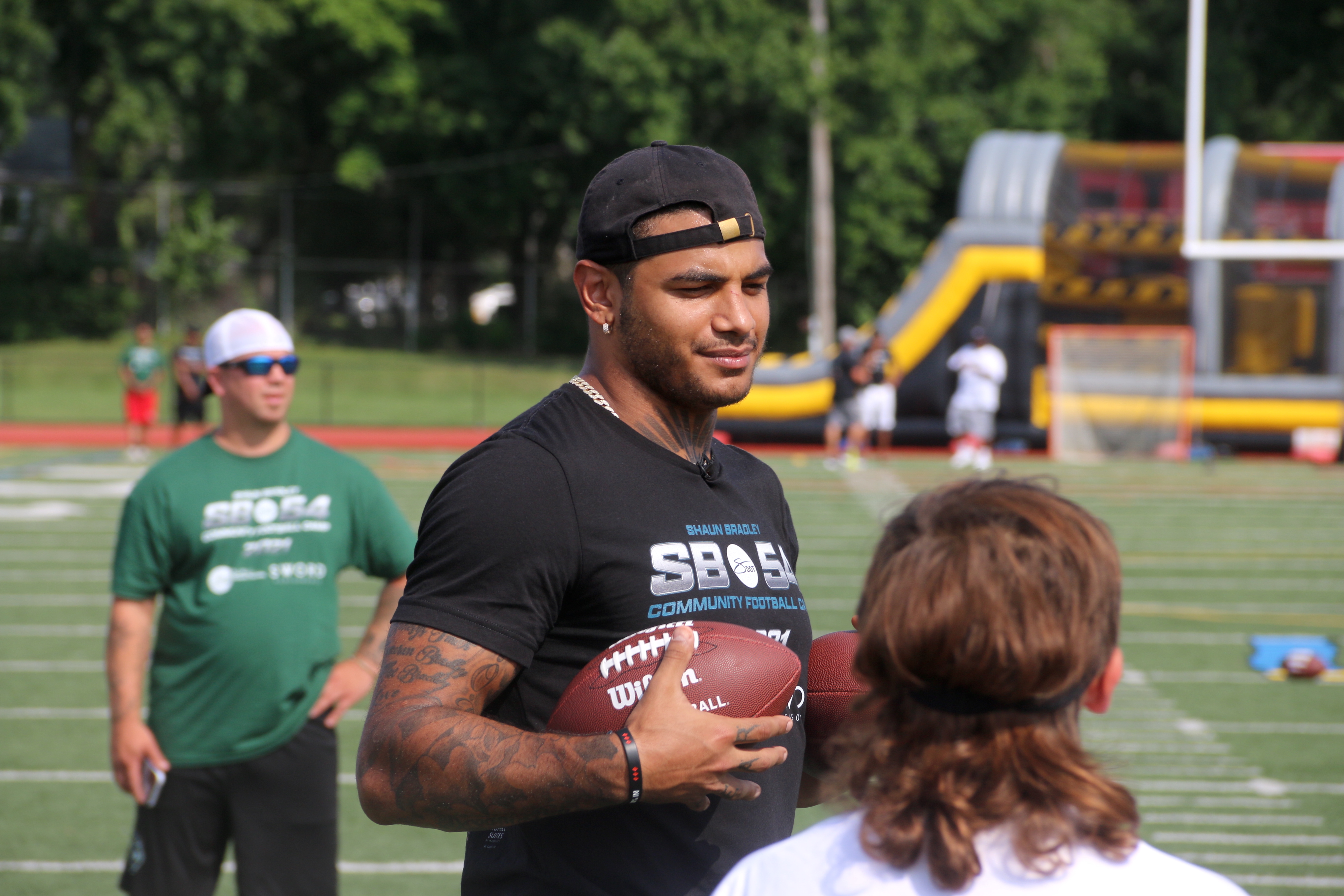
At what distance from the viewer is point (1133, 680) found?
848cm

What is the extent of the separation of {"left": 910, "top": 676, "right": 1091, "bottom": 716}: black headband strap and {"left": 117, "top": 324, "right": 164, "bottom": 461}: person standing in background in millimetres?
19819

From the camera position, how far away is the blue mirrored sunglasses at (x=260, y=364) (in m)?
4.31

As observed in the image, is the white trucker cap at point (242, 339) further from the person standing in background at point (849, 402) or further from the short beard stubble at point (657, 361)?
the person standing in background at point (849, 402)

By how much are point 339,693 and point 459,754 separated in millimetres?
2314

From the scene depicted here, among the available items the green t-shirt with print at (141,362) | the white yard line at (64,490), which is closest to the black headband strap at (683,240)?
the white yard line at (64,490)

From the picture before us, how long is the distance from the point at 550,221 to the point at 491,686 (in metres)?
43.0

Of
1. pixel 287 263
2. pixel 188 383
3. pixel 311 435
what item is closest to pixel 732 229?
pixel 188 383

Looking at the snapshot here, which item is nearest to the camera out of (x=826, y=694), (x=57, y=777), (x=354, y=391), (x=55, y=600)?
(x=826, y=694)

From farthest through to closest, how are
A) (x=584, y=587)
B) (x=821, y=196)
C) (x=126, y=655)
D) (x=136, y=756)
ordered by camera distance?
(x=821, y=196)
(x=126, y=655)
(x=136, y=756)
(x=584, y=587)

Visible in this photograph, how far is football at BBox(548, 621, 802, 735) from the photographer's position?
2.12m

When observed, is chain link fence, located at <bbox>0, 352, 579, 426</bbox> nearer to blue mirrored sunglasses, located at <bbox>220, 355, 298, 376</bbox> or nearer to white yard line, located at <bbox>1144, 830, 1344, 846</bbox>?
white yard line, located at <bbox>1144, 830, 1344, 846</bbox>

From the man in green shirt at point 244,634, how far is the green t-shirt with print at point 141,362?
662 inches

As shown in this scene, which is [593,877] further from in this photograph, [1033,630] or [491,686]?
[1033,630]

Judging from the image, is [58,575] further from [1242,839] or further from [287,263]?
[287,263]
